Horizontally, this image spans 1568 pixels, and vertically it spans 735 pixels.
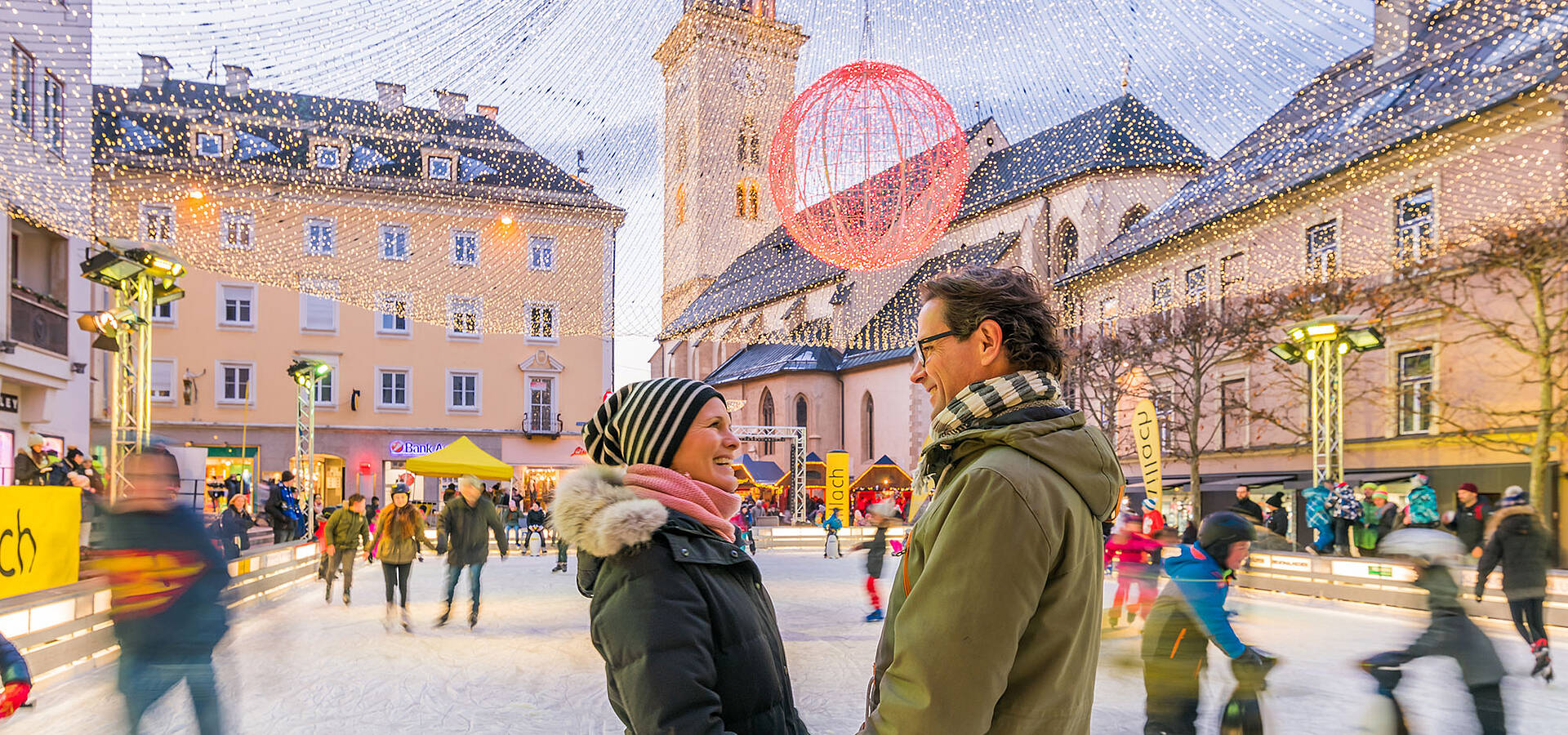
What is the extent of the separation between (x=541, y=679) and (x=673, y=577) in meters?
7.01

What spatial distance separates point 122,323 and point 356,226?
4645 millimetres

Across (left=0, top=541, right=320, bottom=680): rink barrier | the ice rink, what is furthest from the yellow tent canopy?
(left=0, top=541, right=320, bottom=680): rink barrier

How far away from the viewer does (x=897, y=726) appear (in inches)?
59.6

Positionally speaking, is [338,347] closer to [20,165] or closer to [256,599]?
[256,599]

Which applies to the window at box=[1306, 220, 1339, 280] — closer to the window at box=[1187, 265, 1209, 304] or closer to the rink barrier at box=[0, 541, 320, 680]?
the window at box=[1187, 265, 1209, 304]

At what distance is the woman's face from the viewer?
226cm

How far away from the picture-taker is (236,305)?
3631 centimetres

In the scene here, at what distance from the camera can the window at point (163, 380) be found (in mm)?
35469

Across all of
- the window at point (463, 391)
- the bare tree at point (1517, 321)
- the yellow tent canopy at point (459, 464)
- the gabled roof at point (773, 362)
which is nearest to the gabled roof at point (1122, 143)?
the bare tree at point (1517, 321)

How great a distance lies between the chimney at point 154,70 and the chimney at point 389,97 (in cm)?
96

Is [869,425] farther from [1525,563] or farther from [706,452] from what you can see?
[706,452]

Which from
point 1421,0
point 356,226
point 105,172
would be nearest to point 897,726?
point 1421,0

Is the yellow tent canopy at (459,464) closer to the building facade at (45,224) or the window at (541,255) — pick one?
the building facade at (45,224)

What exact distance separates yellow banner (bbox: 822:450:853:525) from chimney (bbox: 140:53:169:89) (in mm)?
23416
